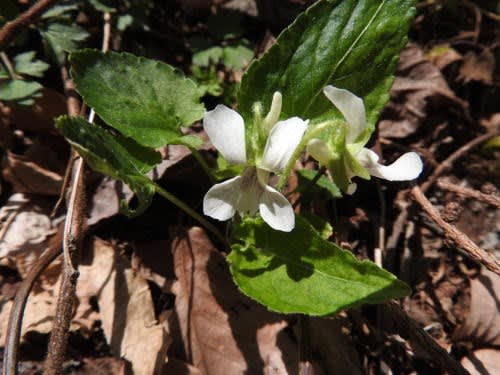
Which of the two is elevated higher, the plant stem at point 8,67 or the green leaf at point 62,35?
the green leaf at point 62,35

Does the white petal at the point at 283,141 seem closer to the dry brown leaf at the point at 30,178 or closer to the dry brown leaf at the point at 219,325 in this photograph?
the dry brown leaf at the point at 219,325

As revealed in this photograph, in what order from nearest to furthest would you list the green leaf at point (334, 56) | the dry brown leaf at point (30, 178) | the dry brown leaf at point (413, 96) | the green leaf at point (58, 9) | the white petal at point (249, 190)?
1. the white petal at point (249, 190)
2. the green leaf at point (334, 56)
3. the green leaf at point (58, 9)
4. the dry brown leaf at point (30, 178)
5. the dry brown leaf at point (413, 96)

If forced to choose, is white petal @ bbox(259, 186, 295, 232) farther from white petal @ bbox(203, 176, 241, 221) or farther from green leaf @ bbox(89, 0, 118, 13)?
green leaf @ bbox(89, 0, 118, 13)

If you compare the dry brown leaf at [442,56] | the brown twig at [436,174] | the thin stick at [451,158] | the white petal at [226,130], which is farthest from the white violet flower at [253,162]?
the dry brown leaf at [442,56]

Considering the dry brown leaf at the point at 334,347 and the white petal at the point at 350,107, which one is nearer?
the white petal at the point at 350,107

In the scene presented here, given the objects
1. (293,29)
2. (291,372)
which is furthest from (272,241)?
(293,29)

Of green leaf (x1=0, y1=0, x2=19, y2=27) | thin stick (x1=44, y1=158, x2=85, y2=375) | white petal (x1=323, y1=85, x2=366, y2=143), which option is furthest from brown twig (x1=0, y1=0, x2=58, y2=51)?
white petal (x1=323, y1=85, x2=366, y2=143)

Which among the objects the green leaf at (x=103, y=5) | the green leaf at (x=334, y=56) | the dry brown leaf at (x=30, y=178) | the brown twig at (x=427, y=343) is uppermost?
the green leaf at (x=103, y=5)

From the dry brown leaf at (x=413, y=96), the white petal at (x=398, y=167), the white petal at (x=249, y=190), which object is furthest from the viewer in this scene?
the dry brown leaf at (x=413, y=96)
